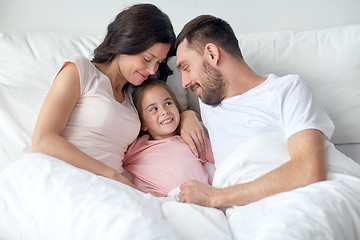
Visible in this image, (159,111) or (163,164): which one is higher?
(159,111)

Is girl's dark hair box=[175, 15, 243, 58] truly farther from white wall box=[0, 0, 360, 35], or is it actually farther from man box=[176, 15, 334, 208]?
white wall box=[0, 0, 360, 35]

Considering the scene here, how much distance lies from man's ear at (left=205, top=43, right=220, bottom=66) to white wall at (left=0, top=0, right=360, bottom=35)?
65 centimetres

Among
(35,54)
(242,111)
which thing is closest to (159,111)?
(242,111)

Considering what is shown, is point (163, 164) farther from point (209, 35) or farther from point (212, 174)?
point (209, 35)

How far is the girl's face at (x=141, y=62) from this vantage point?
1.47 meters

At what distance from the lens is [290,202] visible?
3.25 ft

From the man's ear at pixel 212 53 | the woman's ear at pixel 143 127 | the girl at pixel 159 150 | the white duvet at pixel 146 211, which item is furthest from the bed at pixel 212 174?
the man's ear at pixel 212 53

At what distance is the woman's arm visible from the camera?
127 cm

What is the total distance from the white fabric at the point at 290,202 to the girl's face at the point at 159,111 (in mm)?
344

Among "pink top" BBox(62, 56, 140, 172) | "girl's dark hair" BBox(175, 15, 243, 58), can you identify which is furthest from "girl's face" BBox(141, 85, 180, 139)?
"girl's dark hair" BBox(175, 15, 243, 58)

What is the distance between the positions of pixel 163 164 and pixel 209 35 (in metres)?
0.49

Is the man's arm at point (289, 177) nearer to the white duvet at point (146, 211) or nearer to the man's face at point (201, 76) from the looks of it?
the white duvet at point (146, 211)

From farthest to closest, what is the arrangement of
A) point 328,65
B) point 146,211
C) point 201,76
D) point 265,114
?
point 328,65 < point 201,76 < point 265,114 < point 146,211

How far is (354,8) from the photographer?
6.34 ft
